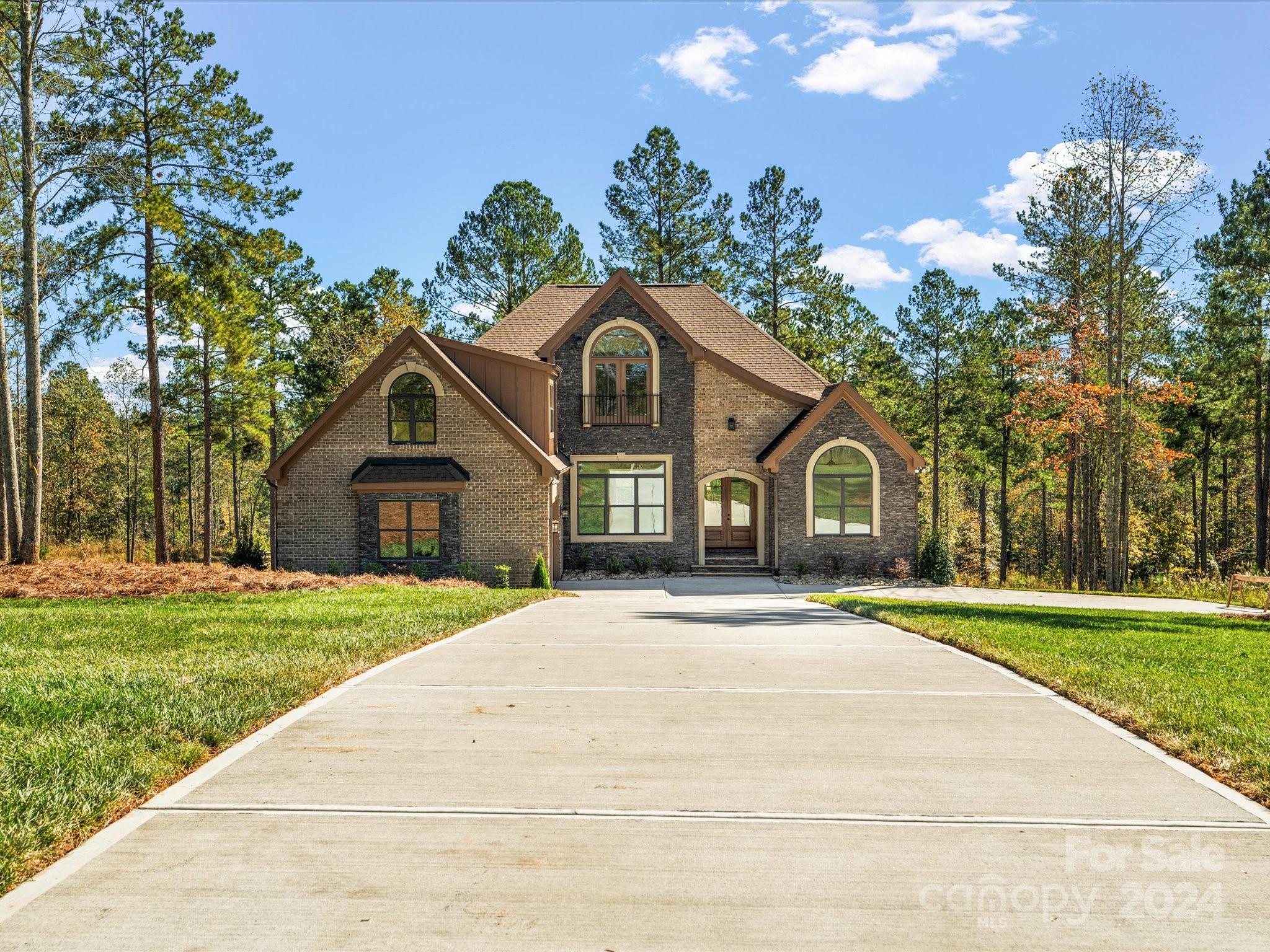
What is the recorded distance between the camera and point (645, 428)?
24.7 metres

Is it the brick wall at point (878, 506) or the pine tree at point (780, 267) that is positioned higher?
the pine tree at point (780, 267)

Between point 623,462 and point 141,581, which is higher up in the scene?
point 623,462

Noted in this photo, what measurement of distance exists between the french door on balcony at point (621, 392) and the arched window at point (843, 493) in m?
5.00

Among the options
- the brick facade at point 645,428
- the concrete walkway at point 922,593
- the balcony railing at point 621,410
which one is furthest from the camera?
the balcony railing at point 621,410

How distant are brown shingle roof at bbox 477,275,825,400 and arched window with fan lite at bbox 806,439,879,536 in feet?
6.65

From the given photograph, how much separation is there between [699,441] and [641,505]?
8.07 feet

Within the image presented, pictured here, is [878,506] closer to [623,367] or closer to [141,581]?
[623,367]

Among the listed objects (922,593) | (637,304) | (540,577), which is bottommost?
(922,593)

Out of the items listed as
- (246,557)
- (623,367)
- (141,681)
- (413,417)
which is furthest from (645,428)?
(141,681)

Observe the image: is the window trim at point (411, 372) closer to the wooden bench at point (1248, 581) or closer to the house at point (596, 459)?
the house at point (596, 459)

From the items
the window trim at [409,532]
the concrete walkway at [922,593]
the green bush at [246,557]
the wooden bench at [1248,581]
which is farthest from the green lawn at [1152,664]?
the green bush at [246,557]

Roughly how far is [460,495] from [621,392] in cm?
612

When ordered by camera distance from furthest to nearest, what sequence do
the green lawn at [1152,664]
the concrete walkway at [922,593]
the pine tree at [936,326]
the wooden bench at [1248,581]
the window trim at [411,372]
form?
the pine tree at [936,326] → the window trim at [411,372] → the concrete walkway at [922,593] → the wooden bench at [1248,581] → the green lawn at [1152,664]

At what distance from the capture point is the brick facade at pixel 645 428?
24438 millimetres
